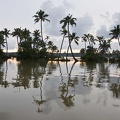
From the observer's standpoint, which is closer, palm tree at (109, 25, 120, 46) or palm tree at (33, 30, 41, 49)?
palm tree at (109, 25, 120, 46)

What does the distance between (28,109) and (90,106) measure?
9.54 ft

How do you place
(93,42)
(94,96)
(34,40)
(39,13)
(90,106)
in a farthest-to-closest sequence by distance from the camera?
(93,42)
(34,40)
(39,13)
(94,96)
(90,106)

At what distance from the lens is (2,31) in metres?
112

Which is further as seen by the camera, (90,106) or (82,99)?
(82,99)

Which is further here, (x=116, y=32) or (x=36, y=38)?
(x=36, y=38)

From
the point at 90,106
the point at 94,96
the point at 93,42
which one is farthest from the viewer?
the point at 93,42

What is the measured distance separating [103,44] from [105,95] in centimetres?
9812

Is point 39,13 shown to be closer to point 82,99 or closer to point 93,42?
point 93,42

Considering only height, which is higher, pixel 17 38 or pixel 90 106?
pixel 17 38

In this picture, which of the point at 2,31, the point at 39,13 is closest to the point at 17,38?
the point at 2,31

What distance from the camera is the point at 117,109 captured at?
467 inches

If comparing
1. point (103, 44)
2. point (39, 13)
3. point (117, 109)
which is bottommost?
point (117, 109)

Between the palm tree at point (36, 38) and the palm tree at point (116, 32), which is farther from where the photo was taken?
the palm tree at point (36, 38)

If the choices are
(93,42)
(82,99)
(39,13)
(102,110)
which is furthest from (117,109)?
(93,42)
